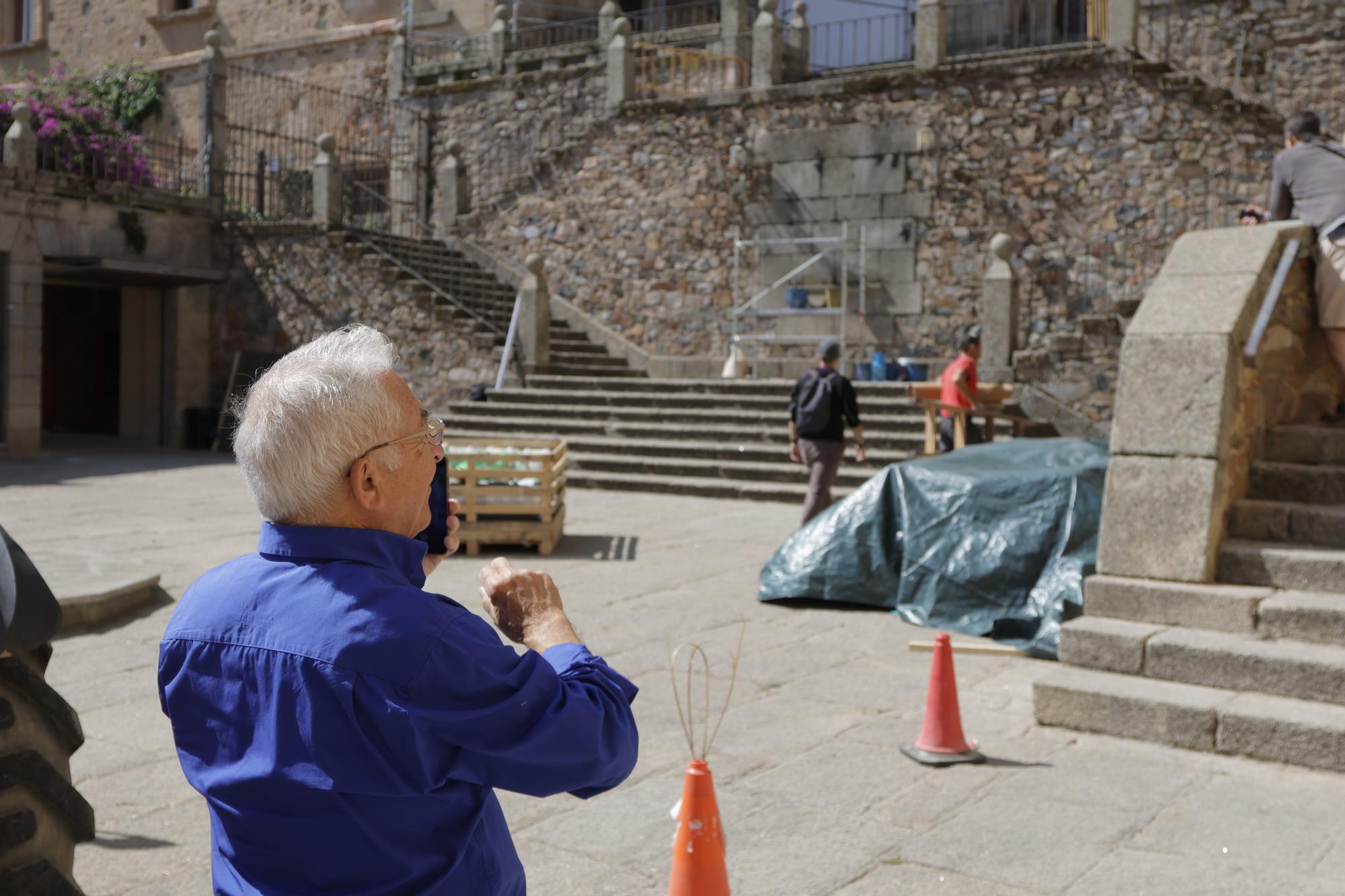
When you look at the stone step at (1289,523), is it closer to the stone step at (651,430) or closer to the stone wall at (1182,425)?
the stone wall at (1182,425)

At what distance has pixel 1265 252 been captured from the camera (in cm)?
565

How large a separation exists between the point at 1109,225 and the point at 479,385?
8.35 metres

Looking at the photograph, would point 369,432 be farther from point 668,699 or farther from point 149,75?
point 149,75

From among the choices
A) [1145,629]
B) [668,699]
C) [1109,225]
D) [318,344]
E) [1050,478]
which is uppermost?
[1109,225]

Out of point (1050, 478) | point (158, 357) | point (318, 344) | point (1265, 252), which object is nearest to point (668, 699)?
point (1050, 478)

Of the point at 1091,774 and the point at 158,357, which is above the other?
the point at 158,357

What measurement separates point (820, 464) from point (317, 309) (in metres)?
11.9

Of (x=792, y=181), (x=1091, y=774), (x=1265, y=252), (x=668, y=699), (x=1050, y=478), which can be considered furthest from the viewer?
(x=792, y=181)

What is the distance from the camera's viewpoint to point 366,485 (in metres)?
1.67

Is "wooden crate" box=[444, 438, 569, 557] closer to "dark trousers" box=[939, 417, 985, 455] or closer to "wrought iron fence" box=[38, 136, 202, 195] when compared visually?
"dark trousers" box=[939, 417, 985, 455]

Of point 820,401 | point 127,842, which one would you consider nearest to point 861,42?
point 820,401

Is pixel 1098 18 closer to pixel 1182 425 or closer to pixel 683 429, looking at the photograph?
pixel 683 429

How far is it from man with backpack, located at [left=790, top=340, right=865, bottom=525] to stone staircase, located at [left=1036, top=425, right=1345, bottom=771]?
356cm

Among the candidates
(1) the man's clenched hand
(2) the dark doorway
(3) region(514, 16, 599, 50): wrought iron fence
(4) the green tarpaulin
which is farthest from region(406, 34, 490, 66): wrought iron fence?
(1) the man's clenched hand
